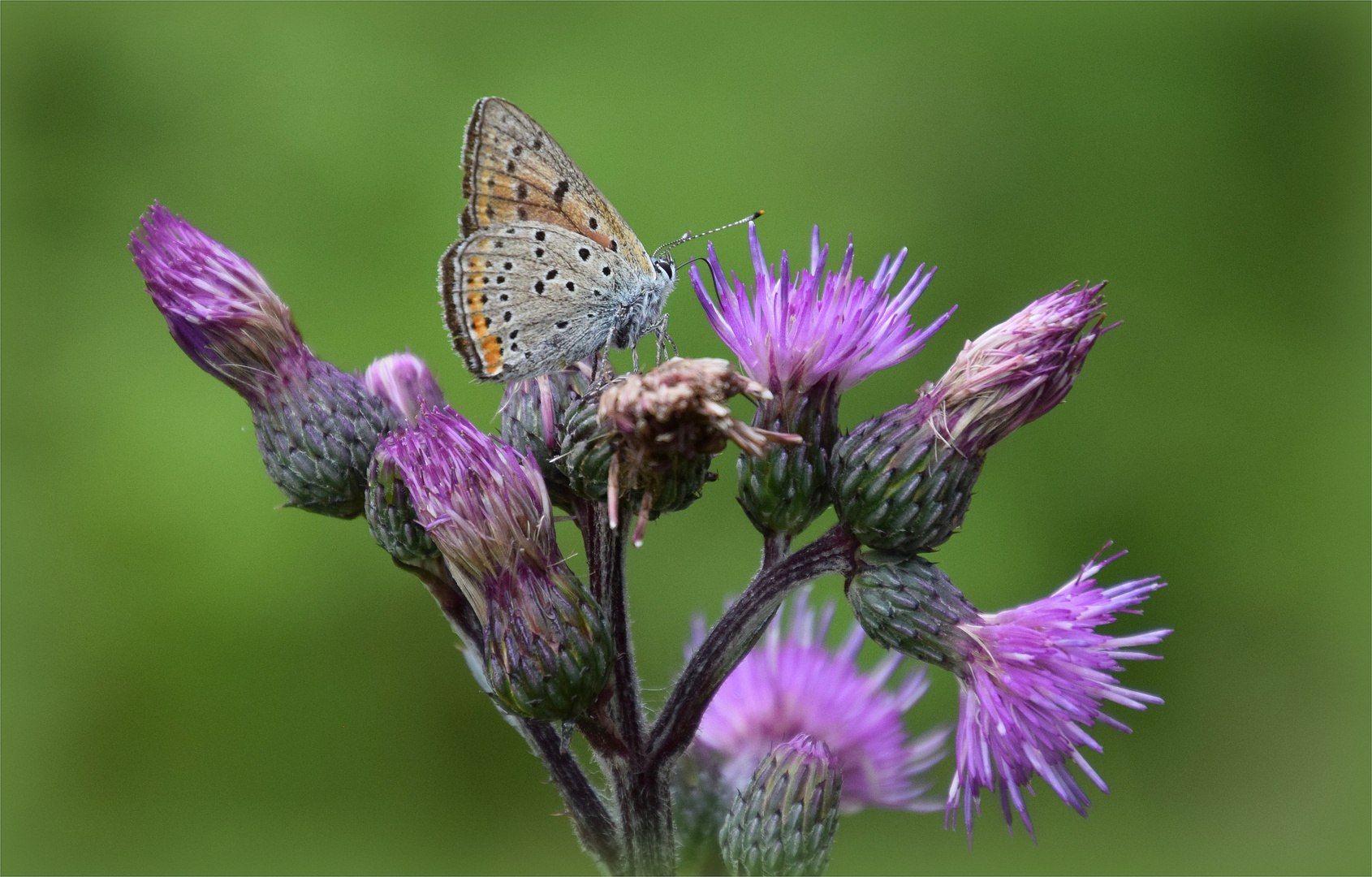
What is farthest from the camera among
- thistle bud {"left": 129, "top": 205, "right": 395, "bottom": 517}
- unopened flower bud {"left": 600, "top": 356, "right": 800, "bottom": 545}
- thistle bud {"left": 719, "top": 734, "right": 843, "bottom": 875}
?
thistle bud {"left": 129, "top": 205, "right": 395, "bottom": 517}

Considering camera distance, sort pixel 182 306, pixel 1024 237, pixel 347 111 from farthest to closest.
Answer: pixel 347 111 → pixel 1024 237 → pixel 182 306

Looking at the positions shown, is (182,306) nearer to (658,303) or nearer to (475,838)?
(658,303)

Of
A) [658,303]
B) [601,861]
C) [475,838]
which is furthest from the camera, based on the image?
[475,838]

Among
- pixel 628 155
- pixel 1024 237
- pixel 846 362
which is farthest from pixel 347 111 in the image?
pixel 846 362

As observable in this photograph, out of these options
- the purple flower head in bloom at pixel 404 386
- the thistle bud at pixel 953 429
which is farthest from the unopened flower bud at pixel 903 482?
the purple flower head in bloom at pixel 404 386

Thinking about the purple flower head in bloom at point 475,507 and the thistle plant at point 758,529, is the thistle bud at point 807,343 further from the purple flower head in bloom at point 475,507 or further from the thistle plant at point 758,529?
the purple flower head in bloom at point 475,507

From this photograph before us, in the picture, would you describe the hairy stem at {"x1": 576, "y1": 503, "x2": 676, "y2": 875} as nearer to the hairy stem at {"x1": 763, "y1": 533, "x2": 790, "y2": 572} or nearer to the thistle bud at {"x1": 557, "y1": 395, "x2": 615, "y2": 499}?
the thistle bud at {"x1": 557, "y1": 395, "x2": 615, "y2": 499}

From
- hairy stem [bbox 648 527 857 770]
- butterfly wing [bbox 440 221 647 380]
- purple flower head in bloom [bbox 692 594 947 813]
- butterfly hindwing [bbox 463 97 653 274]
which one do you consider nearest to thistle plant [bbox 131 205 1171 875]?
hairy stem [bbox 648 527 857 770]
